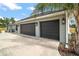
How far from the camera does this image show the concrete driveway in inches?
311

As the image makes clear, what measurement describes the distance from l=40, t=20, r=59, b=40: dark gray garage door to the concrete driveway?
0.58 m

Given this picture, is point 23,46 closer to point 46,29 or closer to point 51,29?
point 51,29

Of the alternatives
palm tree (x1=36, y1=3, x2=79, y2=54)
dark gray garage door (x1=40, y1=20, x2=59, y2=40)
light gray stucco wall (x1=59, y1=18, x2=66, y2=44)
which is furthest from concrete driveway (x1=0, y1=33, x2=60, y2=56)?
palm tree (x1=36, y1=3, x2=79, y2=54)

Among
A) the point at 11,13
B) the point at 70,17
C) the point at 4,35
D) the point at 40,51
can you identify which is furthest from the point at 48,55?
the point at 4,35

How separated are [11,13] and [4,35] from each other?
82.3 inches

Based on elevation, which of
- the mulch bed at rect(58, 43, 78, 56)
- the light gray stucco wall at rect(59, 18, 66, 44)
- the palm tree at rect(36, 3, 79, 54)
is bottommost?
the mulch bed at rect(58, 43, 78, 56)

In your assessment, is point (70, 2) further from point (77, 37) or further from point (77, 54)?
point (77, 54)

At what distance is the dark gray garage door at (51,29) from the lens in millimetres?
9566

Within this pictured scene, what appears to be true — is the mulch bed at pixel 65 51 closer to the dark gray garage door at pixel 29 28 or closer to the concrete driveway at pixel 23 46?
the concrete driveway at pixel 23 46

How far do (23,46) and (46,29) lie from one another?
8.33 feet

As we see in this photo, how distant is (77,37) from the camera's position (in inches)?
316

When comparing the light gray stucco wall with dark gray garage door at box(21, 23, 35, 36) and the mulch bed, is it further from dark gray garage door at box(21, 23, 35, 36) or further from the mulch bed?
dark gray garage door at box(21, 23, 35, 36)

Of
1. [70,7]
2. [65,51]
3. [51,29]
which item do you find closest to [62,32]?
[51,29]

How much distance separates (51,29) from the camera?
9922 mm
